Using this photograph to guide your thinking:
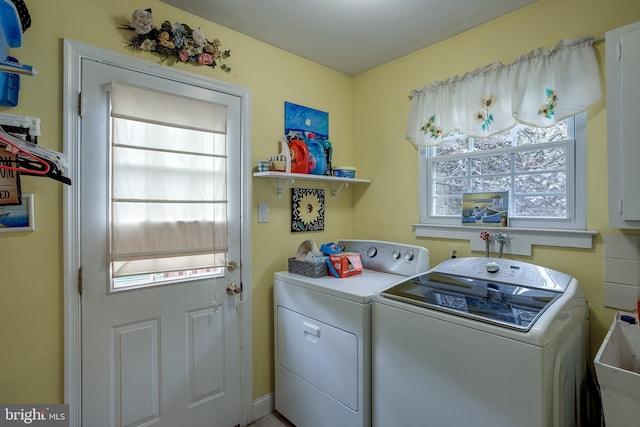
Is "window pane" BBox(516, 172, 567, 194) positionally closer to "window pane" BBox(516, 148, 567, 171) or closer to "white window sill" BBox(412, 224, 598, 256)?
"window pane" BBox(516, 148, 567, 171)

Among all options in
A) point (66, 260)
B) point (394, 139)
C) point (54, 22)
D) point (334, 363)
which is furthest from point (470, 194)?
point (54, 22)

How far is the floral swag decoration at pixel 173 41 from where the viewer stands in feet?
5.26

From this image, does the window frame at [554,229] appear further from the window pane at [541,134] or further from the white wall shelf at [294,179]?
the white wall shelf at [294,179]

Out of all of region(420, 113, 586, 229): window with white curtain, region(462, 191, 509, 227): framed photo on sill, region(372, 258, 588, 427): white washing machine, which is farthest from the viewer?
region(462, 191, 509, 227): framed photo on sill

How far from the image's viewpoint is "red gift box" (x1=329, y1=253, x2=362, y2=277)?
1.99 metres

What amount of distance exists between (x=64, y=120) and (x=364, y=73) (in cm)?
206

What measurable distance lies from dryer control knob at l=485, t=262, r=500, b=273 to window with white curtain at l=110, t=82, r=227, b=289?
1.49 meters

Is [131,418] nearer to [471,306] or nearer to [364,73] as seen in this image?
[471,306]

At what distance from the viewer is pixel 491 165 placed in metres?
1.95

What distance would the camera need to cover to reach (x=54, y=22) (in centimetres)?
143

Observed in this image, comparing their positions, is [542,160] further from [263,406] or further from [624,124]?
[263,406]

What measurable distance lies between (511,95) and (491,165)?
1.33 feet

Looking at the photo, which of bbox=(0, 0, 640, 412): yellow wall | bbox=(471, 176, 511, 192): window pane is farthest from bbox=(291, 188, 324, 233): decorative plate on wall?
bbox=(471, 176, 511, 192): window pane

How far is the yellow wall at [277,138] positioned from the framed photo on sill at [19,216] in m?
0.03
